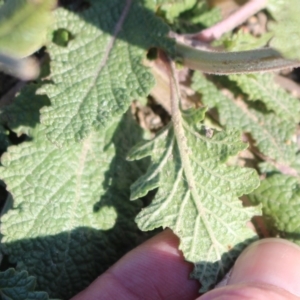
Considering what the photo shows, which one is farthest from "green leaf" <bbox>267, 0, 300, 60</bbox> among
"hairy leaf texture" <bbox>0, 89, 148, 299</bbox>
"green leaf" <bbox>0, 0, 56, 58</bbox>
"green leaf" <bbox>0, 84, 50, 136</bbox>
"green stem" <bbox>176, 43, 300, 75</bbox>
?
"green leaf" <bbox>0, 84, 50, 136</bbox>

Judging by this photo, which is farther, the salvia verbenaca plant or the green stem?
the salvia verbenaca plant

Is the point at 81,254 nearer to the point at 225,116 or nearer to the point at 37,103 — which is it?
the point at 37,103

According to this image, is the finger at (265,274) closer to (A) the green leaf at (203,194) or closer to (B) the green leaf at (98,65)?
(A) the green leaf at (203,194)

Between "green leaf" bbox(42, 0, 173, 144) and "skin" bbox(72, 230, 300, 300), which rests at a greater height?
"green leaf" bbox(42, 0, 173, 144)

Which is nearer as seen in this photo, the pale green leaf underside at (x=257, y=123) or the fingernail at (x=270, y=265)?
the fingernail at (x=270, y=265)

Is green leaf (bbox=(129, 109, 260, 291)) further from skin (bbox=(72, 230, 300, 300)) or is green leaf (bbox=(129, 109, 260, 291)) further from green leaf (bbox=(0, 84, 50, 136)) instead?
green leaf (bbox=(0, 84, 50, 136))

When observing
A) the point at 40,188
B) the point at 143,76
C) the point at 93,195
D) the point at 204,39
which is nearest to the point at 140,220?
the point at 93,195

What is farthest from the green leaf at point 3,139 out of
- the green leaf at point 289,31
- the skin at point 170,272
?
the green leaf at point 289,31

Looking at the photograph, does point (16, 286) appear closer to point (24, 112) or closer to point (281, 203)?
point (24, 112)
